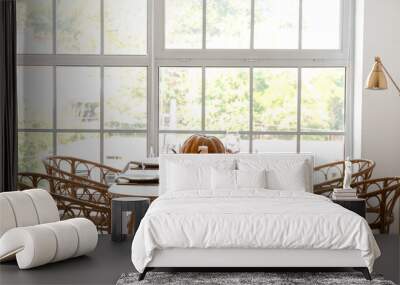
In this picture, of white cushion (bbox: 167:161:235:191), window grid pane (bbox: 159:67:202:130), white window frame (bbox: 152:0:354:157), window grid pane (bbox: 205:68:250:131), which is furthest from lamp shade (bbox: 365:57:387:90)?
window grid pane (bbox: 159:67:202:130)

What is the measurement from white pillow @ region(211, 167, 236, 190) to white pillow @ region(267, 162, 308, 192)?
1.16ft

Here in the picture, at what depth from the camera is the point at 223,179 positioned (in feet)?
20.9

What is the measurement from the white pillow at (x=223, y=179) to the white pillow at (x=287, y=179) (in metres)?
0.35

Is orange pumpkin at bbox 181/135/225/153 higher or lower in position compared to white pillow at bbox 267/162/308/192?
higher

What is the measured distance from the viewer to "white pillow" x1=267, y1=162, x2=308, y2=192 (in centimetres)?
644

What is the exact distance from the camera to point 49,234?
5453 mm

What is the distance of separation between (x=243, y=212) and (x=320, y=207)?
0.64m

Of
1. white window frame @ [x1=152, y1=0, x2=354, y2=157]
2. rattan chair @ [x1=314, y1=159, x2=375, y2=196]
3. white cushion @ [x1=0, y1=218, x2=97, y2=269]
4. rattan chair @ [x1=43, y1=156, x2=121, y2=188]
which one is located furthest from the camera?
white window frame @ [x1=152, y1=0, x2=354, y2=157]

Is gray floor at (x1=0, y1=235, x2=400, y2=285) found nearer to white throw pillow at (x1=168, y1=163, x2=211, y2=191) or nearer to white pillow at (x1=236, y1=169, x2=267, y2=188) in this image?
white throw pillow at (x1=168, y1=163, x2=211, y2=191)

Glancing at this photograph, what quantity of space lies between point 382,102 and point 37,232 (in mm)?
4655

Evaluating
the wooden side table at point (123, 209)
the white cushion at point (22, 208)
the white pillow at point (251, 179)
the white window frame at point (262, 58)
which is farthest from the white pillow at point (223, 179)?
the white window frame at point (262, 58)

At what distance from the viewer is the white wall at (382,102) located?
833 cm

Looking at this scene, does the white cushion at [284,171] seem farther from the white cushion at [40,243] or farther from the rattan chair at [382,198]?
the white cushion at [40,243]

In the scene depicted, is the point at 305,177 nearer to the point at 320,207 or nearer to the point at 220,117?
the point at 320,207
